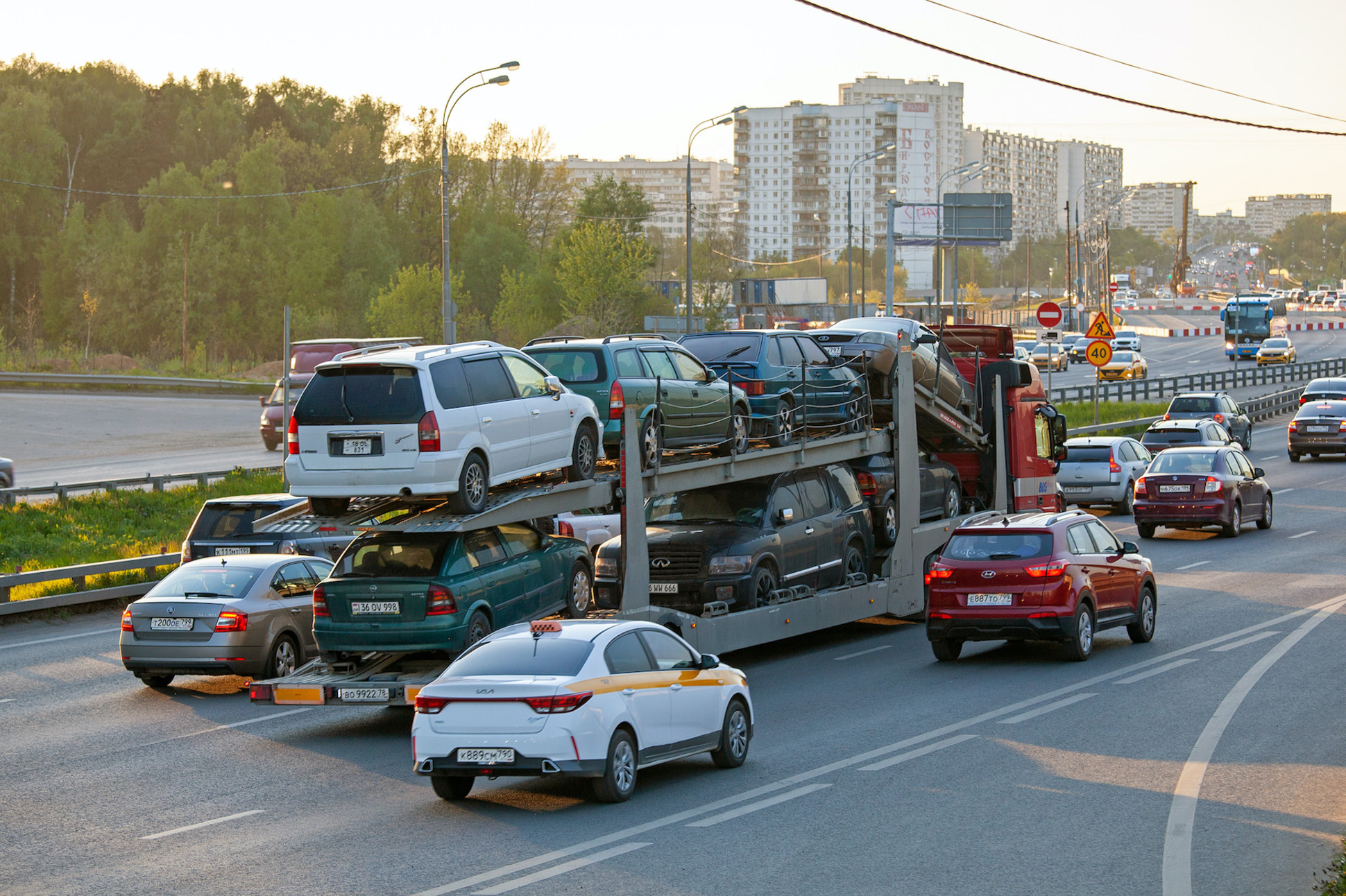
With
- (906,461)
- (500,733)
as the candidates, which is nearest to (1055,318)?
(906,461)

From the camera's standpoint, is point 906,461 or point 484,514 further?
point 906,461

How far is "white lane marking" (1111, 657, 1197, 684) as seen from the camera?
15797 mm

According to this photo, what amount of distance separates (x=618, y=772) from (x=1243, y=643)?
10.3 metres

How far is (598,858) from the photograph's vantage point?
9.27 meters

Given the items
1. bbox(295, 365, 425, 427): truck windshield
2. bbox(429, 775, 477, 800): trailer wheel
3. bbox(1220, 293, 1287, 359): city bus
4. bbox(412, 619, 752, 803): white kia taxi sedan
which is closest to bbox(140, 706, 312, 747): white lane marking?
bbox(295, 365, 425, 427): truck windshield

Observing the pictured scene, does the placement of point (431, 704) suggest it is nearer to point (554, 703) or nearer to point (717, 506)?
point (554, 703)

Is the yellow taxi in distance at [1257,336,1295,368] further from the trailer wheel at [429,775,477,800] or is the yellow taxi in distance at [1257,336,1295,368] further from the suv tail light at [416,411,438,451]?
the trailer wheel at [429,775,477,800]

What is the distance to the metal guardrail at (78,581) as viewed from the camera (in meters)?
20.9

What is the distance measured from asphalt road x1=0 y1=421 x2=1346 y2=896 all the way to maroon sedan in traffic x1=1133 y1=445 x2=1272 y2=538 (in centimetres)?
1043

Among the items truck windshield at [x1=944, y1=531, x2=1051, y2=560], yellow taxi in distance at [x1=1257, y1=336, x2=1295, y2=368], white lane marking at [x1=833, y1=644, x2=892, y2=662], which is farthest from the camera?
yellow taxi in distance at [x1=1257, y1=336, x2=1295, y2=368]

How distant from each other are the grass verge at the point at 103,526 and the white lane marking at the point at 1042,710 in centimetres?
1456

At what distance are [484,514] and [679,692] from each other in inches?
111

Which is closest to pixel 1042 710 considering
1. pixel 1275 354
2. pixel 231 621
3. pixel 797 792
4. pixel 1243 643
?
pixel 797 792

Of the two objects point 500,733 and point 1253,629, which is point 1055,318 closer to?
point 1253,629
